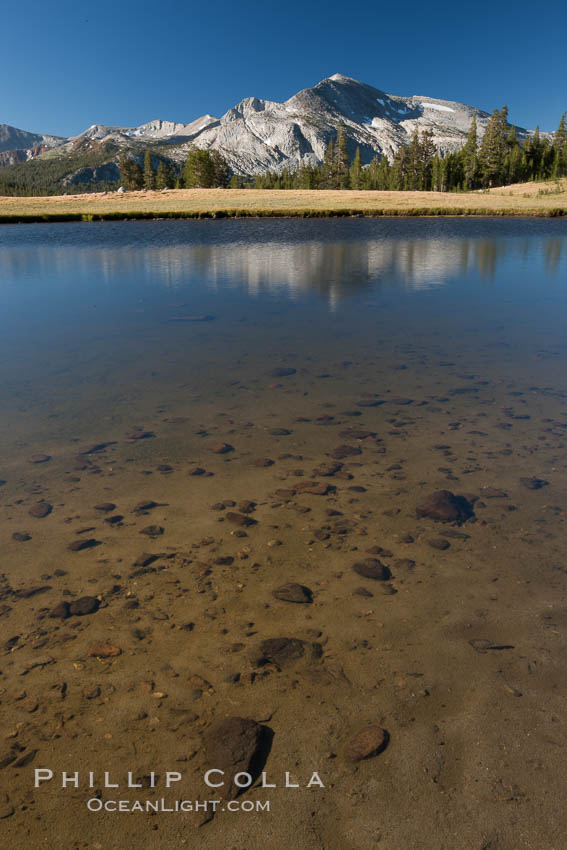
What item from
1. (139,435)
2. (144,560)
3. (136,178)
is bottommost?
(144,560)

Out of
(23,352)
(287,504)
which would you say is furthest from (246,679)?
(23,352)

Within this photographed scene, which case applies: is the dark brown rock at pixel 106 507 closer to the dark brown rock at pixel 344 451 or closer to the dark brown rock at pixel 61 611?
the dark brown rock at pixel 61 611

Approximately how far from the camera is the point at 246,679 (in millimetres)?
4094

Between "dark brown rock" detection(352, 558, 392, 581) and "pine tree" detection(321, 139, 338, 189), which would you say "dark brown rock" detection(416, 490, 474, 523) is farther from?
"pine tree" detection(321, 139, 338, 189)

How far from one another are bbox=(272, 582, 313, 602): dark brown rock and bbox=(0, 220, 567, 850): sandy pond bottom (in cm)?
2

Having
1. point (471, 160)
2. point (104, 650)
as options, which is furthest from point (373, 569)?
point (471, 160)

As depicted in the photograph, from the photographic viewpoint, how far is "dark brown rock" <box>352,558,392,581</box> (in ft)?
17.1

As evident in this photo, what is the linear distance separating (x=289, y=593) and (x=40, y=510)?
11.1 feet

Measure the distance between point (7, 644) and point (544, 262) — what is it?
30752mm

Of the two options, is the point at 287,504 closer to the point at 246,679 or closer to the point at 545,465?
the point at 246,679

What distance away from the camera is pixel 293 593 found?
502 cm

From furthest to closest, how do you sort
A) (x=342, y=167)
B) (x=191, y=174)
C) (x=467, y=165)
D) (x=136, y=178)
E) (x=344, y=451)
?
(x=342, y=167) < (x=136, y=178) < (x=191, y=174) < (x=467, y=165) < (x=344, y=451)

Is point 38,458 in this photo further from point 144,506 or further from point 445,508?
point 445,508

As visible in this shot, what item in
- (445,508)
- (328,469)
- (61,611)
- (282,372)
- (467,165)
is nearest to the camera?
(61,611)
